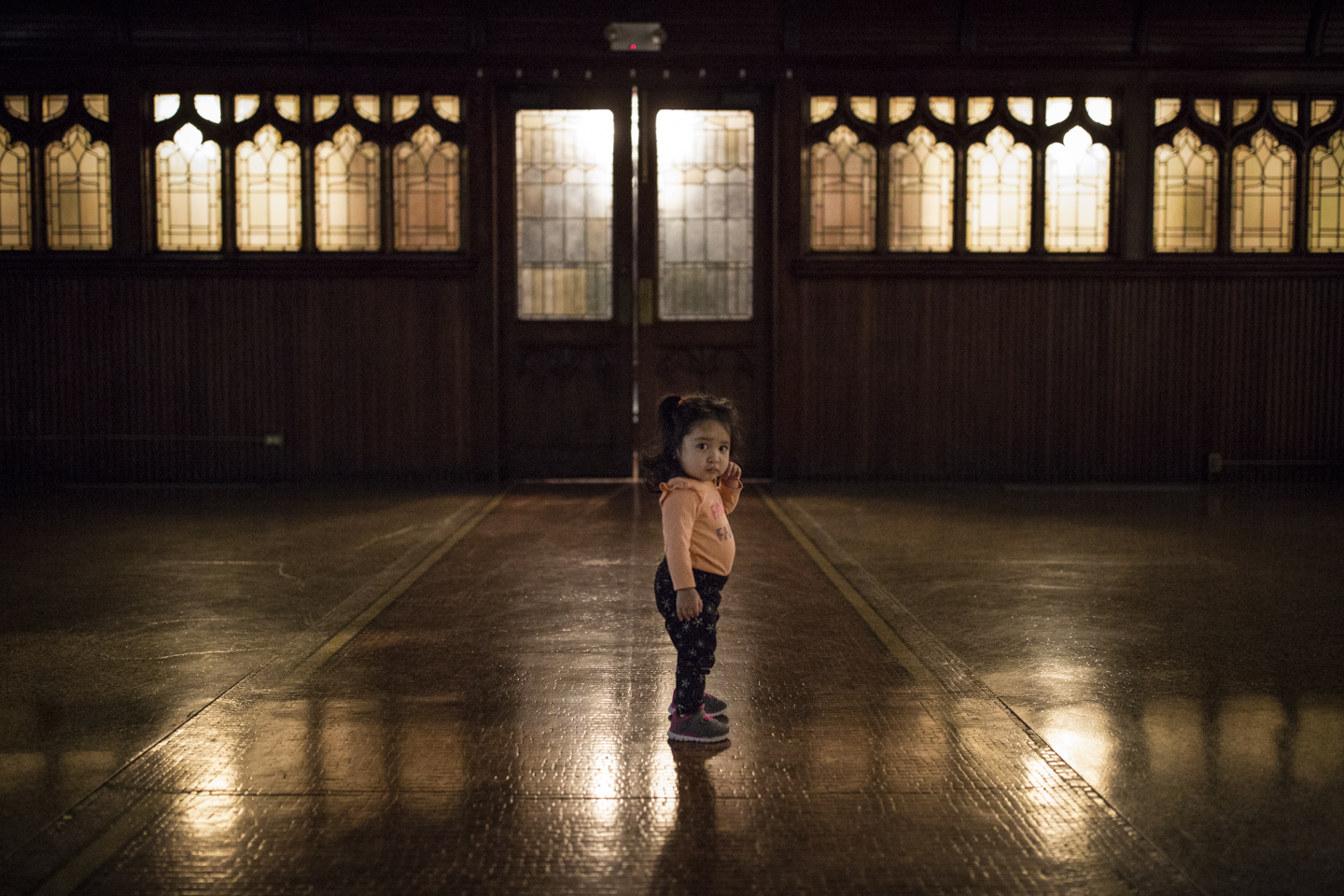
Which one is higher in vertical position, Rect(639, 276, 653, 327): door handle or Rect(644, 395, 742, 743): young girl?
Rect(639, 276, 653, 327): door handle

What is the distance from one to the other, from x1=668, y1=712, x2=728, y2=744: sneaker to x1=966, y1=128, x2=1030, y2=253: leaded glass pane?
714cm

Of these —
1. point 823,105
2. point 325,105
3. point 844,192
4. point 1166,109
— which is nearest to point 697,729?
point 844,192

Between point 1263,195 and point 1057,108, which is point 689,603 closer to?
point 1057,108

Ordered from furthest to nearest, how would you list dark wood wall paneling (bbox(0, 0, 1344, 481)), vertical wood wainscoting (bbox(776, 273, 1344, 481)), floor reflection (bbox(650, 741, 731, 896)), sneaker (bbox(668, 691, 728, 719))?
vertical wood wainscoting (bbox(776, 273, 1344, 481))
dark wood wall paneling (bbox(0, 0, 1344, 481))
sneaker (bbox(668, 691, 728, 719))
floor reflection (bbox(650, 741, 731, 896))

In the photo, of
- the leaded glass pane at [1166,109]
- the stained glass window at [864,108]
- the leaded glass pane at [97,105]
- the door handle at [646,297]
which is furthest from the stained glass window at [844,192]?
the leaded glass pane at [97,105]

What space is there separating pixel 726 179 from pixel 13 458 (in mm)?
6446

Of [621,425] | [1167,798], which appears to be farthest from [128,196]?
[1167,798]

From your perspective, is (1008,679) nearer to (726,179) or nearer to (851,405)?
(851,405)

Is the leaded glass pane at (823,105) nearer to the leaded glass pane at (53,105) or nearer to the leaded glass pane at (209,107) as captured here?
the leaded glass pane at (209,107)

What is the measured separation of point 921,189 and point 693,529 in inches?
276

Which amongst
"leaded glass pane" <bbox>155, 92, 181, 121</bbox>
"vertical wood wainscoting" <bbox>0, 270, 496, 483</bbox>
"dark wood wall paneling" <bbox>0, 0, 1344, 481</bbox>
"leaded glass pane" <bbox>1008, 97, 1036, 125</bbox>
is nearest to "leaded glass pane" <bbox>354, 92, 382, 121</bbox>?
"dark wood wall paneling" <bbox>0, 0, 1344, 481</bbox>

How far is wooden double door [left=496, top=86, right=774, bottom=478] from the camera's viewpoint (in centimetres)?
945

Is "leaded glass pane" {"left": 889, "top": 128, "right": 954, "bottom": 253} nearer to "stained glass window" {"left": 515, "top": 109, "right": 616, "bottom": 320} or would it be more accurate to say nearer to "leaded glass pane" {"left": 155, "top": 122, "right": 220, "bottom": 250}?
"stained glass window" {"left": 515, "top": 109, "right": 616, "bottom": 320}

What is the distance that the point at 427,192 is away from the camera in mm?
9469
